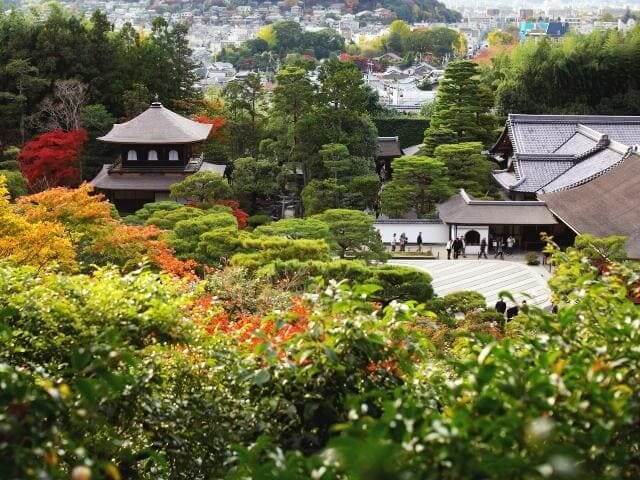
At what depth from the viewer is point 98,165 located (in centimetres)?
3003

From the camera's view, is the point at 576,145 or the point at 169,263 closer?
the point at 169,263

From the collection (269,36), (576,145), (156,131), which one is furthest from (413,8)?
(156,131)

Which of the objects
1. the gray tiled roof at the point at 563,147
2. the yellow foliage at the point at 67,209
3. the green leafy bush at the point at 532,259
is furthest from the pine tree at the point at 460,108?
the yellow foliage at the point at 67,209

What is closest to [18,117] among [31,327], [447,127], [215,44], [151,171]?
[151,171]

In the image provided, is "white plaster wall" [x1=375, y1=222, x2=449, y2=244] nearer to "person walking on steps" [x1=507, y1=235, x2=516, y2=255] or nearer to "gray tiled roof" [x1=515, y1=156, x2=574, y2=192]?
"person walking on steps" [x1=507, y1=235, x2=516, y2=255]

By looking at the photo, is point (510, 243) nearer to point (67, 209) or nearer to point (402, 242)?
point (402, 242)

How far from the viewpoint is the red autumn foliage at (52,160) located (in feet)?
87.3

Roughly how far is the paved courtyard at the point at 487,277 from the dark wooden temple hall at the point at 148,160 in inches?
309

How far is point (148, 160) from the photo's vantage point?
2766 cm

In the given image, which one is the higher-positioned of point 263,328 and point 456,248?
point 263,328

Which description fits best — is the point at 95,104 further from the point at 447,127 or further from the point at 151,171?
the point at 447,127

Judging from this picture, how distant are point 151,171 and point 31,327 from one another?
72.0ft

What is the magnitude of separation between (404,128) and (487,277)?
62.7ft

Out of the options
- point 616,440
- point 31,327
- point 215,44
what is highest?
point 616,440
